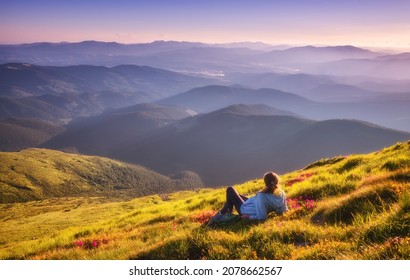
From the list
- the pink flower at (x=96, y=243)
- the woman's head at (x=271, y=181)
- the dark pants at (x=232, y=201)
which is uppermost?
the woman's head at (x=271, y=181)

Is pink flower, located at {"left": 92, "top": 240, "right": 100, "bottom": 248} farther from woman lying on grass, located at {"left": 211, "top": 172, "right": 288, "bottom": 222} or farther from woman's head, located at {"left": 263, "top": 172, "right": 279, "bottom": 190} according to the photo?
woman's head, located at {"left": 263, "top": 172, "right": 279, "bottom": 190}

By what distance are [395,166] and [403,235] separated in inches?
289

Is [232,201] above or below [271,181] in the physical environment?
below

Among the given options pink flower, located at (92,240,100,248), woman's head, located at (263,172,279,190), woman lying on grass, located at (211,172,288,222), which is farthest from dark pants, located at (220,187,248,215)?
pink flower, located at (92,240,100,248)

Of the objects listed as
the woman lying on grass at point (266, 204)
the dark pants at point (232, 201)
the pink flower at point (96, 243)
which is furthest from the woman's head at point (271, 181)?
the pink flower at point (96, 243)

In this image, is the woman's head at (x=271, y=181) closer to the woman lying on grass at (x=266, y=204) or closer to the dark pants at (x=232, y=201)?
the woman lying on grass at (x=266, y=204)

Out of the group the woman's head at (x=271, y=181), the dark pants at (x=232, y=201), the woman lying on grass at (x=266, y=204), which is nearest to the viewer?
the woman lying on grass at (x=266, y=204)

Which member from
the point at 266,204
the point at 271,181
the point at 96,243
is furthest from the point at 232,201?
the point at 96,243

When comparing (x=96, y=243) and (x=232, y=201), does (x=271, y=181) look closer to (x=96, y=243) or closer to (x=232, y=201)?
(x=232, y=201)

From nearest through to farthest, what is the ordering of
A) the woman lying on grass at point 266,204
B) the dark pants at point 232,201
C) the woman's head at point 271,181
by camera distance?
the woman lying on grass at point 266,204, the woman's head at point 271,181, the dark pants at point 232,201

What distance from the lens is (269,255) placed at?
276 inches

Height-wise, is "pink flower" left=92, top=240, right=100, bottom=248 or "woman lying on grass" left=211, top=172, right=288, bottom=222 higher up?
"woman lying on grass" left=211, top=172, right=288, bottom=222
